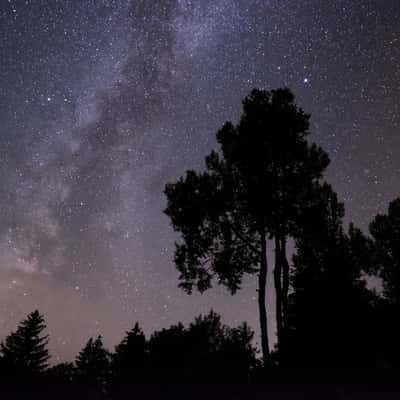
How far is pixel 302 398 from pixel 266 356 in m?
6.06

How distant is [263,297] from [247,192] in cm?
462

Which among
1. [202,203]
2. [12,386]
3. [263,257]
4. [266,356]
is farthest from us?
[202,203]

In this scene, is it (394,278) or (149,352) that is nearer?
(394,278)

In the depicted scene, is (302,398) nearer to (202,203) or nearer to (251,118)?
(202,203)

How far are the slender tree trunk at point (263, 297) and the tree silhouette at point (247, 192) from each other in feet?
0.63

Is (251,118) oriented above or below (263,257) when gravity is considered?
above

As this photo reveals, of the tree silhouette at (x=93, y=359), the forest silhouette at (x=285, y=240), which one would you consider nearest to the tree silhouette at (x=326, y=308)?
the forest silhouette at (x=285, y=240)

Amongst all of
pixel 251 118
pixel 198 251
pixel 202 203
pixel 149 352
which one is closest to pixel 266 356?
pixel 198 251

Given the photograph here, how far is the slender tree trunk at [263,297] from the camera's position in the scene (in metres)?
13.4

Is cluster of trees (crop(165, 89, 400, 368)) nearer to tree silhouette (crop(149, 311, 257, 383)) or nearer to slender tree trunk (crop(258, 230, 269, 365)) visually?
slender tree trunk (crop(258, 230, 269, 365))

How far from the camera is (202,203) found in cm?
1639

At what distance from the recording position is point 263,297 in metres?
14.6

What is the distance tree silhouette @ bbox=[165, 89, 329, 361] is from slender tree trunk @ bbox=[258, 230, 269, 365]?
0.19 m

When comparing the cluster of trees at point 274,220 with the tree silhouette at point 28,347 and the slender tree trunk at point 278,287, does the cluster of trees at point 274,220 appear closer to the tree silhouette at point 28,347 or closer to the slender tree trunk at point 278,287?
the slender tree trunk at point 278,287
